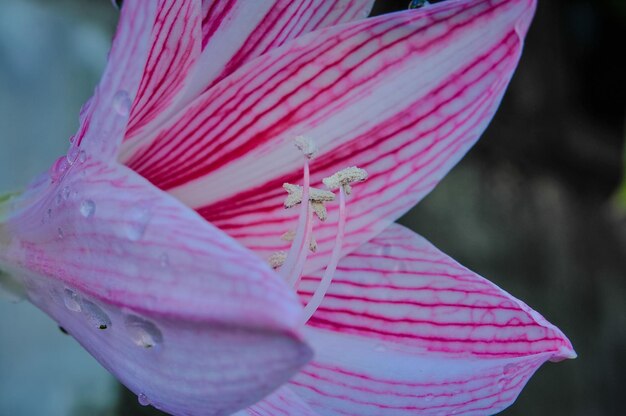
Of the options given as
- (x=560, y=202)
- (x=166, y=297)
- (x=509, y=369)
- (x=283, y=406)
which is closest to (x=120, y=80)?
(x=166, y=297)

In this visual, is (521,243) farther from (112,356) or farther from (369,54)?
(112,356)

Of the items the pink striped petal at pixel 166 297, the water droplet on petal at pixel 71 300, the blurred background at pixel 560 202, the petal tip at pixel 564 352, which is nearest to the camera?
the pink striped petal at pixel 166 297

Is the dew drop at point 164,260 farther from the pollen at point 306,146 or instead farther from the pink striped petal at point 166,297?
the pollen at point 306,146

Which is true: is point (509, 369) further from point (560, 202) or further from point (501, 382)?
point (560, 202)

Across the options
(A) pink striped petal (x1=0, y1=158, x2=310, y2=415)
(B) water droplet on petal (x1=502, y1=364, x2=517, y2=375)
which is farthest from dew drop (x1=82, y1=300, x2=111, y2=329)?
(B) water droplet on petal (x1=502, y1=364, x2=517, y2=375)

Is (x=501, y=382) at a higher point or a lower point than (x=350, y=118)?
lower

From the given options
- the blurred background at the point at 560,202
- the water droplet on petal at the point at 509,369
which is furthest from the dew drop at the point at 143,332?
the blurred background at the point at 560,202
